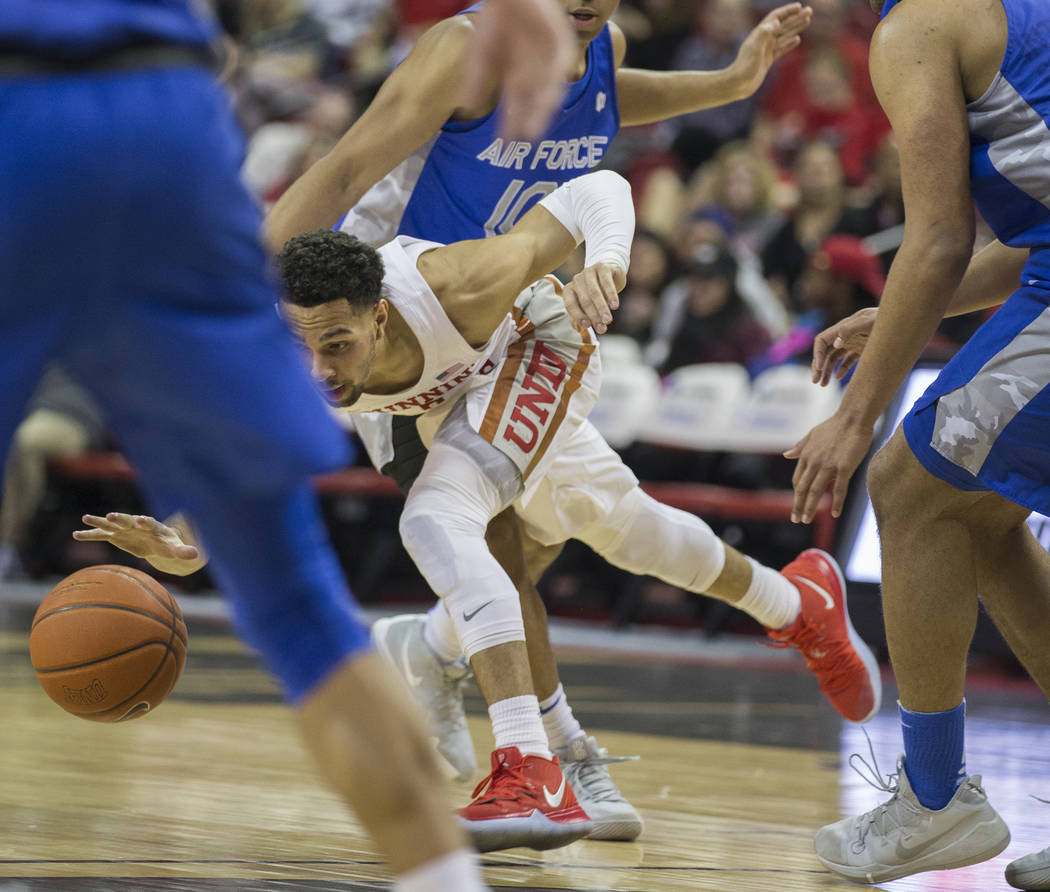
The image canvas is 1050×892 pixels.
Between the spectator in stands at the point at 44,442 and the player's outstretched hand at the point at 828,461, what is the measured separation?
7.35 metres

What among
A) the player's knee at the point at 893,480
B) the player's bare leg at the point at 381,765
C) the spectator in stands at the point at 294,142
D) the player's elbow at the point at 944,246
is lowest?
the spectator in stands at the point at 294,142

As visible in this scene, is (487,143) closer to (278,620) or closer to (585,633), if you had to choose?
(278,620)

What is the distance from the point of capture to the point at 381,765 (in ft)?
5.75

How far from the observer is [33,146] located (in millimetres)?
1580

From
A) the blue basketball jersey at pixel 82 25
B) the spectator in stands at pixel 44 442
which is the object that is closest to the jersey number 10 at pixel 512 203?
the blue basketball jersey at pixel 82 25

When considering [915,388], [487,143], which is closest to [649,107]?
[487,143]

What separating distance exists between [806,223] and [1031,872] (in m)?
6.67

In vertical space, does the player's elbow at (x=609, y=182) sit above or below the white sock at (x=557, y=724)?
above

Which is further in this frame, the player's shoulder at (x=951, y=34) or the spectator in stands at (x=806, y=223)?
the spectator in stands at (x=806, y=223)

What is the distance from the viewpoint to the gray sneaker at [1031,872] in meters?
3.00

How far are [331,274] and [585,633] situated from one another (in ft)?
17.4

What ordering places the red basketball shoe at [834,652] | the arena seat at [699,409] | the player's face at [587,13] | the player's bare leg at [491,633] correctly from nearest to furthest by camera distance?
the player's bare leg at [491,633], the player's face at [587,13], the red basketball shoe at [834,652], the arena seat at [699,409]

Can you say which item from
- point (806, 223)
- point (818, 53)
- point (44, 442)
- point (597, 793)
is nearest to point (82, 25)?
point (597, 793)

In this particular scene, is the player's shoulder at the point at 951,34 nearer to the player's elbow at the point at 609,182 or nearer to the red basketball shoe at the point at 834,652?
the player's elbow at the point at 609,182
